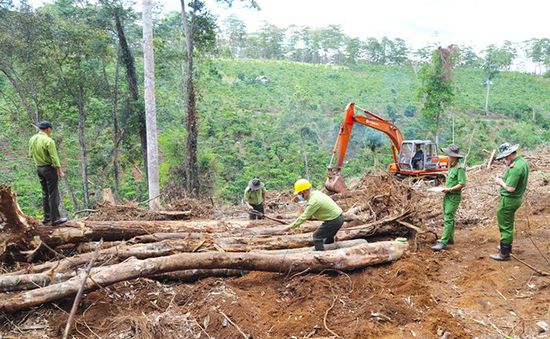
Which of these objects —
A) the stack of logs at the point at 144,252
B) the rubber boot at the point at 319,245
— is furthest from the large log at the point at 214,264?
the rubber boot at the point at 319,245

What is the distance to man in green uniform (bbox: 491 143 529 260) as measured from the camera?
5195 millimetres

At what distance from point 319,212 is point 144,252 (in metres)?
2.57

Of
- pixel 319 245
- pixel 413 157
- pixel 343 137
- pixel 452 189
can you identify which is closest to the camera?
pixel 319 245

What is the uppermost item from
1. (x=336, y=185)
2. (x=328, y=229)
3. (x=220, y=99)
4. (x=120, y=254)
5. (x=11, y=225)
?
(x=220, y=99)

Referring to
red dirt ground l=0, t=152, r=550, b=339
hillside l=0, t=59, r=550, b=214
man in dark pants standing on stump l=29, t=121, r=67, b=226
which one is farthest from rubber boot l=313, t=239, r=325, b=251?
hillside l=0, t=59, r=550, b=214

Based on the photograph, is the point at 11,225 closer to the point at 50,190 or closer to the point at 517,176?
the point at 50,190

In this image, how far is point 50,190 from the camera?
19.1 ft

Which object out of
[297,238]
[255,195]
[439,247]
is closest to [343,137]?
[255,195]

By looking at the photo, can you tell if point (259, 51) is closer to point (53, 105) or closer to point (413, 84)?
point (413, 84)

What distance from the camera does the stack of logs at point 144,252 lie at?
14.3ft

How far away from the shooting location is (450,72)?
2611 centimetres

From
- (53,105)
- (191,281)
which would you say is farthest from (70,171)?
(191,281)

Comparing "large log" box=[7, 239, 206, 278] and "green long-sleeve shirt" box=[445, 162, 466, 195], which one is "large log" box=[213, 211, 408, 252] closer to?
"large log" box=[7, 239, 206, 278]

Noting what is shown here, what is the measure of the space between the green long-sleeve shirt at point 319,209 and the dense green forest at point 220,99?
577 cm
